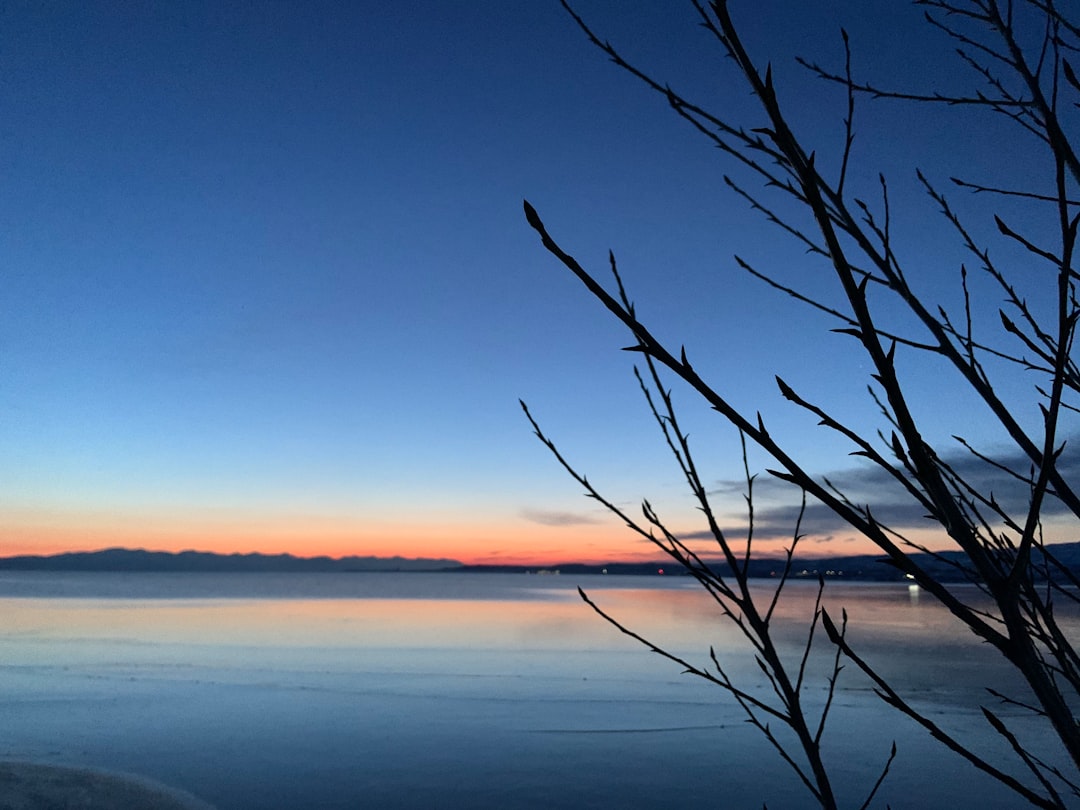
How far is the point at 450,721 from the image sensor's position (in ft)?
39.7

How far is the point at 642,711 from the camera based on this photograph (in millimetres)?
12867

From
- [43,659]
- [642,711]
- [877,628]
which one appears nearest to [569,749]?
[642,711]

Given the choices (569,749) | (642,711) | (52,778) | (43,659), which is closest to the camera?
(52,778)

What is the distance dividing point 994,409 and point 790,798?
360 inches

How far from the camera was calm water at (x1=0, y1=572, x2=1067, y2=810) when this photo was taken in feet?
29.2

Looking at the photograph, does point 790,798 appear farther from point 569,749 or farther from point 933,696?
point 933,696

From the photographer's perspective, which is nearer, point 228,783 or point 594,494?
point 594,494

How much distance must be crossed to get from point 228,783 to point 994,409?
10005 mm

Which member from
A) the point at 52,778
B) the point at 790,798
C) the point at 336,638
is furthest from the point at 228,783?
the point at 336,638

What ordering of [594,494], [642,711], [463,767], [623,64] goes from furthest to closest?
[642,711] < [463,767] < [594,494] < [623,64]

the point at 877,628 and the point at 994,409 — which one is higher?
the point at 994,409

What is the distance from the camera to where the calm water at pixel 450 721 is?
891 centimetres

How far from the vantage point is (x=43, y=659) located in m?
18.5

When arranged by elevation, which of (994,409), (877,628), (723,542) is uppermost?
(994,409)
